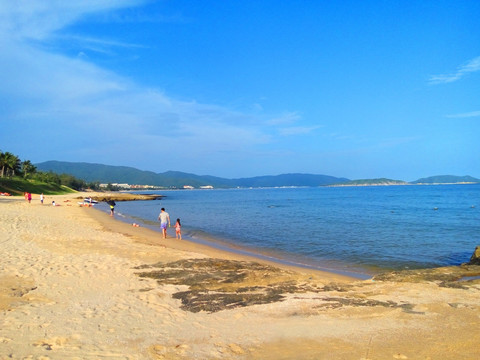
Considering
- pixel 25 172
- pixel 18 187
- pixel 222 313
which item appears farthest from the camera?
pixel 25 172

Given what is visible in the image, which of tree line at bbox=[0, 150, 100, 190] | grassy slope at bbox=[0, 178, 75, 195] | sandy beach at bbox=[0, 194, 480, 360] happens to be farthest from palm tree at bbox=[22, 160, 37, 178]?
sandy beach at bbox=[0, 194, 480, 360]

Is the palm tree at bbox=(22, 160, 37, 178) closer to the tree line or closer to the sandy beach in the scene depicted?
the tree line

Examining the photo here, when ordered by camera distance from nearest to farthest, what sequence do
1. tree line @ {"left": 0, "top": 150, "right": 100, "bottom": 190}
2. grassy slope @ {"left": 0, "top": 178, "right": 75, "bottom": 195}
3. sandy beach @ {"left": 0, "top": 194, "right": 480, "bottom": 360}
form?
sandy beach @ {"left": 0, "top": 194, "right": 480, "bottom": 360}, grassy slope @ {"left": 0, "top": 178, "right": 75, "bottom": 195}, tree line @ {"left": 0, "top": 150, "right": 100, "bottom": 190}

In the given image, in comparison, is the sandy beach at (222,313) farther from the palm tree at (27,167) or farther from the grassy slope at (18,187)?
the palm tree at (27,167)

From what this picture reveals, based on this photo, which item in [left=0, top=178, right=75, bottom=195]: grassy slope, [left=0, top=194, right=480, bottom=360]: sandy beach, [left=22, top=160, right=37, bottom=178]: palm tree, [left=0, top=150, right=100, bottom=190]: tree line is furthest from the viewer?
[left=22, top=160, right=37, bottom=178]: palm tree

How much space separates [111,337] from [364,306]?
5197mm

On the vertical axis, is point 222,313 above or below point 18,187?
below

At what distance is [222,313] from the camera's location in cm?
730

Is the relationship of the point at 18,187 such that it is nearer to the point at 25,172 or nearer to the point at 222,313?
the point at 25,172

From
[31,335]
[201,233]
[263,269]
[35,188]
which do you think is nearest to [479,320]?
[263,269]

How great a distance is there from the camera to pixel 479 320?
22.7 ft

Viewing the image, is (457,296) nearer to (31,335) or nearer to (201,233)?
(31,335)

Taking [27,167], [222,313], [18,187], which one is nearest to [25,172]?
[27,167]

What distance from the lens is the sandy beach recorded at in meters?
5.47
